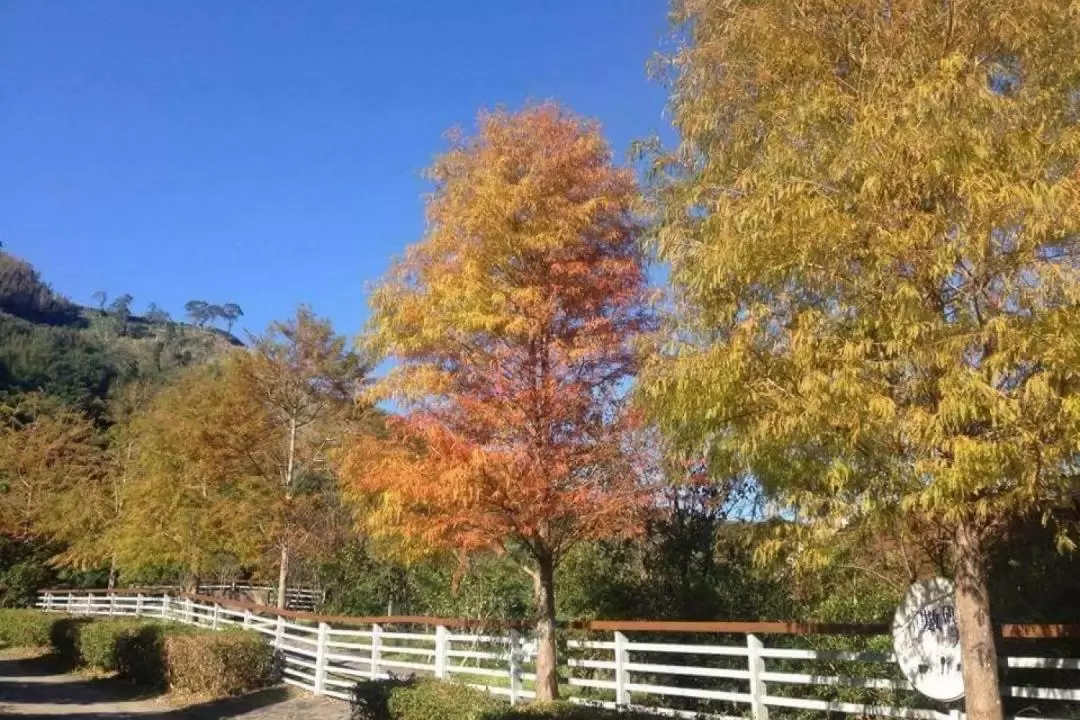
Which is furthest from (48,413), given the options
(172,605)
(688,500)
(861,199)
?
(861,199)

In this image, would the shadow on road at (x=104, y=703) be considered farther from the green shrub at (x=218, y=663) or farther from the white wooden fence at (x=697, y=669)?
the white wooden fence at (x=697, y=669)

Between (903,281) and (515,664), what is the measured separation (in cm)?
755

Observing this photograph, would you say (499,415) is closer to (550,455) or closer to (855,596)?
(550,455)

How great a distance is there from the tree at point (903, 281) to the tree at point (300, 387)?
61.3 feet

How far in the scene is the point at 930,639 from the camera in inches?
237

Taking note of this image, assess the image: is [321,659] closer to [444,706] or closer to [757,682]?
[444,706]

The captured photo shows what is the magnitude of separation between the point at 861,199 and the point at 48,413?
48.8m

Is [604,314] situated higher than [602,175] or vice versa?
[602,175]

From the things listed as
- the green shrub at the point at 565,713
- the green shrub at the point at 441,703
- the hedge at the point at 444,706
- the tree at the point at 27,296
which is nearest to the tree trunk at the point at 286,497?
the hedge at the point at 444,706

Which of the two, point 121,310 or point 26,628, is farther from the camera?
point 121,310

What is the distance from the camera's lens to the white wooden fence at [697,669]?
24.2 feet

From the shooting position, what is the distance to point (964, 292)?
5422mm

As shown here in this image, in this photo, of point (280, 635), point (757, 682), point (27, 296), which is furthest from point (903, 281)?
point (27, 296)

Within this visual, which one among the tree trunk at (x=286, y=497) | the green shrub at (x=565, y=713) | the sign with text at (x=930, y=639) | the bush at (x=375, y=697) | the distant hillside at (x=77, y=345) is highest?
the distant hillside at (x=77, y=345)
